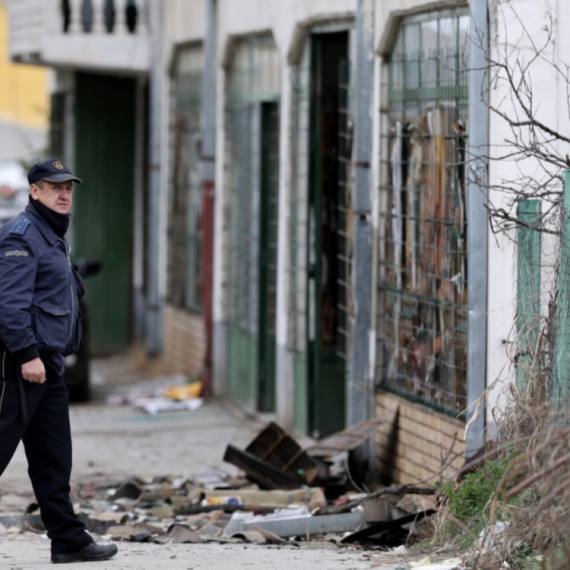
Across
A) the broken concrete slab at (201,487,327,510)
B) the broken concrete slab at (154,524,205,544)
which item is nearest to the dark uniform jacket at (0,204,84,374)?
the broken concrete slab at (154,524,205,544)

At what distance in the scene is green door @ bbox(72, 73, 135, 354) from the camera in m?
18.4

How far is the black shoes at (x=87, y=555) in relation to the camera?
276 inches

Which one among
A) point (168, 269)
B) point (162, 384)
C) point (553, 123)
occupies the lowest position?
point (162, 384)

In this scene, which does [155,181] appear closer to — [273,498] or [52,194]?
[273,498]

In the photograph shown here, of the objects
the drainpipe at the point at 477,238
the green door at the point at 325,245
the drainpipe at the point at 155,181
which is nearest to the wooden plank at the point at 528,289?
the drainpipe at the point at 477,238

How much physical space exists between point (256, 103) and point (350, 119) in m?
2.48

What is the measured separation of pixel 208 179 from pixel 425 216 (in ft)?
17.5

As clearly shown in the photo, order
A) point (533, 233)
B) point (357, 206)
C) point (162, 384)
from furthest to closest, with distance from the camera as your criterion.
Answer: point (162, 384) < point (357, 206) < point (533, 233)

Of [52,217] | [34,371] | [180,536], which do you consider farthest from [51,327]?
[180,536]

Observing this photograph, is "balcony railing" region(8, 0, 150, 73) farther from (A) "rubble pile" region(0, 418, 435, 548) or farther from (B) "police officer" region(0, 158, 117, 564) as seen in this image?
(B) "police officer" region(0, 158, 117, 564)

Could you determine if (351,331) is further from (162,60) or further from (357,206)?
(162,60)

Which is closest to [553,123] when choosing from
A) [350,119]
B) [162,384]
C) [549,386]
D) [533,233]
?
[533,233]

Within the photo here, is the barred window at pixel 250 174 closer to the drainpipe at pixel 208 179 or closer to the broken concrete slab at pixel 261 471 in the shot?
the drainpipe at pixel 208 179

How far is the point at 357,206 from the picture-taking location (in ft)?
32.4
